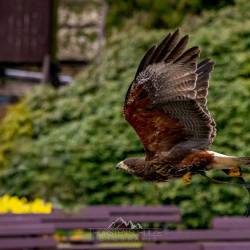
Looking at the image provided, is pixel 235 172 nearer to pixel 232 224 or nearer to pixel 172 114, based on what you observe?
pixel 172 114

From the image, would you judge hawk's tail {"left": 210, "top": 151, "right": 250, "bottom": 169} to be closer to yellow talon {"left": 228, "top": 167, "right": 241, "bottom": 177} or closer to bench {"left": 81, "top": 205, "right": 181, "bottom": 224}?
yellow talon {"left": 228, "top": 167, "right": 241, "bottom": 177}

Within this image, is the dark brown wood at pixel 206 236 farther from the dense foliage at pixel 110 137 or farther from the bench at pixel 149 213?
the dense foliage at pixel 110 137

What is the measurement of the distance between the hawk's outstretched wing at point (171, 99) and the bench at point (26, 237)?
3.46 m

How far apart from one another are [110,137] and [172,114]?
614 centimetres

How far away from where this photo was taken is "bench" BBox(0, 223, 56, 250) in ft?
22.6

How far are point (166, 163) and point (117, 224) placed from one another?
10.1 inches

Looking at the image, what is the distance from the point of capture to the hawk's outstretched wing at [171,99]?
133 inches

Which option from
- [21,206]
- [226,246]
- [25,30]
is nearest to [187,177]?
[226,246]

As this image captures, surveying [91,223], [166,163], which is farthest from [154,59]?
[91,223]

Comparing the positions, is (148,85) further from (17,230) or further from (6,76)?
(6,76)

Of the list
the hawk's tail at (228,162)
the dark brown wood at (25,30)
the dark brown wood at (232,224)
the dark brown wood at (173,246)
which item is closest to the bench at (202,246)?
the dark brown wood at (173,246)

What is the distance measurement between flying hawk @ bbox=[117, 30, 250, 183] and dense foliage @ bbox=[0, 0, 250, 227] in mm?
5035

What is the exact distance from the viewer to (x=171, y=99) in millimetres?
3572

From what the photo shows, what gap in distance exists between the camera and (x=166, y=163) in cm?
325
